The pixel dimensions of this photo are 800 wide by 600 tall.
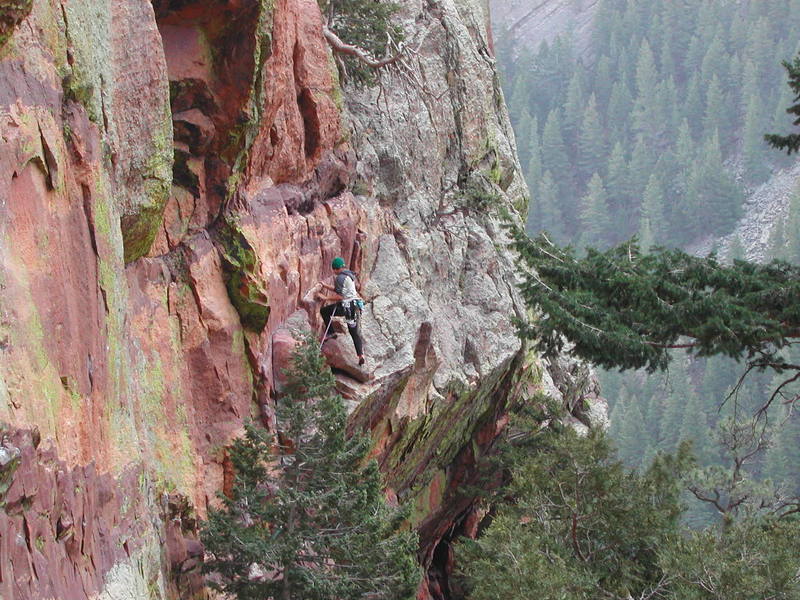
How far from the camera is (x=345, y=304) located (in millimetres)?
16266

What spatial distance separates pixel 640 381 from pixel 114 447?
86.2 m

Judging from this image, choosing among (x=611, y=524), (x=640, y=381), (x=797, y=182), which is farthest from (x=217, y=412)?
(x=797, y=182)

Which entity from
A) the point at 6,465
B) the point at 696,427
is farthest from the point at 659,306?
the point at 696,427

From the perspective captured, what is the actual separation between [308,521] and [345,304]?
14.6 feet

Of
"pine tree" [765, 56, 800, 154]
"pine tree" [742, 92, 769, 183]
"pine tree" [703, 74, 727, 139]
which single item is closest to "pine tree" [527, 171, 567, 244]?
"pine tree" [703, 74, 727, 139]

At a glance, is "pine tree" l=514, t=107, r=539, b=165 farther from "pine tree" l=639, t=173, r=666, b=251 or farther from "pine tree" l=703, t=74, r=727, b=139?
"pine tree" l=703, t=74, r=727, b=139

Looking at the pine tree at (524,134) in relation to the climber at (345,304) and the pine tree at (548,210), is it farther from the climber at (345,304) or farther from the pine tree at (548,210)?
the climber at (345,304)

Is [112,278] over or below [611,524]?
over

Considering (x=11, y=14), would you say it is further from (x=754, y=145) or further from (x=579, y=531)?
(x=754, y=145)

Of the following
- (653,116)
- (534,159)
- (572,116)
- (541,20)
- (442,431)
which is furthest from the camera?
(541,20)

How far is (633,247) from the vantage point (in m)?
17.3

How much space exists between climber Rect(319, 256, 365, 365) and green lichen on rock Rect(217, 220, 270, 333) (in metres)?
1.46

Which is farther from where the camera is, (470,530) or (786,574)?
(470,530)

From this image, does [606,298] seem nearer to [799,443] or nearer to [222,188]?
[222,188]
